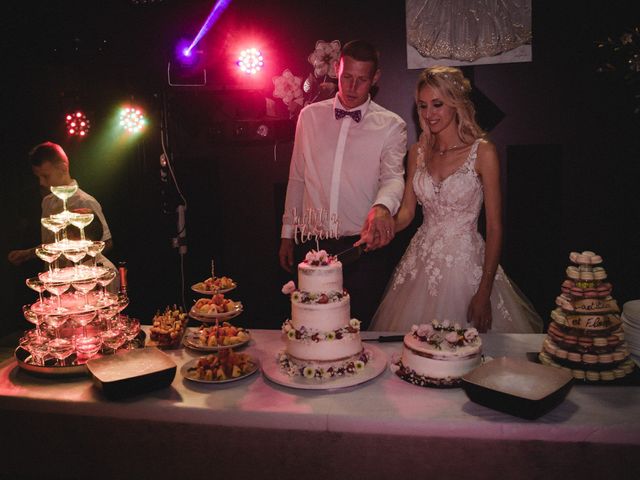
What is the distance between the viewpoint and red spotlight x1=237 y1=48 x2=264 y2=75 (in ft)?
16.5

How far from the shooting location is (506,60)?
475cm

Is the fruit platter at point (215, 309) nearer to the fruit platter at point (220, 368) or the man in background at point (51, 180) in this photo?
the fruit platter at point (220, 368)

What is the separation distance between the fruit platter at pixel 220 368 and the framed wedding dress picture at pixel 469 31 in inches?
146

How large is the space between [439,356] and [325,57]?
373 cm

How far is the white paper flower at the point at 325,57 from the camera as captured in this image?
191 inches

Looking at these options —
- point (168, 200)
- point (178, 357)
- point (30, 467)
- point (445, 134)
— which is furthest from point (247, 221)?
point (30, 467)

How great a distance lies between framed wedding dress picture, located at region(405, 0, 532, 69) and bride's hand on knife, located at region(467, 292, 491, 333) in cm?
277

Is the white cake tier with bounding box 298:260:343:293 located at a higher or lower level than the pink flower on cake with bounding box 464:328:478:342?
higher

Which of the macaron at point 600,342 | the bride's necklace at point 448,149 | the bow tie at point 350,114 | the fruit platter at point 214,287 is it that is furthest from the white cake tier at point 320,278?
the bow tie at point 350,114

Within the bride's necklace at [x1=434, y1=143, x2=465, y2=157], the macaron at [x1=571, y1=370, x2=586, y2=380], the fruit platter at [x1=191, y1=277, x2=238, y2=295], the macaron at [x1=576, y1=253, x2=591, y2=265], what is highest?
the bride's necklace at [x1=434, y1=143, x2=465, y2=157]

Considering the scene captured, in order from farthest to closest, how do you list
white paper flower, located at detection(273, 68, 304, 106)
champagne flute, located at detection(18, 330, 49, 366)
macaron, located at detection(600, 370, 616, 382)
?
white paper flower, located at detection(273, 68, 304, 106) < champagne flute, located at detection(18, 330, 49, 366) < macaron, located at detection(600, 370, 616, 382)

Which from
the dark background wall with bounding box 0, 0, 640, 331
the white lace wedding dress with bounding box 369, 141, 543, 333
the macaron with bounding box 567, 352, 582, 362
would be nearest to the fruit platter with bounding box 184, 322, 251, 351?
the white lace wedding dress with bounding box 369, 141, 543, 333

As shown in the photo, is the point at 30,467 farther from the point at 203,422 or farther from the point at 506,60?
the point at 506,60

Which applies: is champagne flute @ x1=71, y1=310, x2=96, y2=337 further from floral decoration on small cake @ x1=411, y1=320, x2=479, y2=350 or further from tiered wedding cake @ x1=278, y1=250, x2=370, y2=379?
floral decoration on small cake @ x1=411, y1=320, x2=479, y2=350
